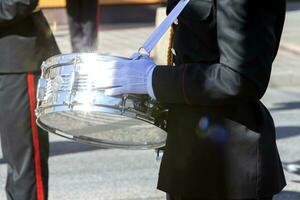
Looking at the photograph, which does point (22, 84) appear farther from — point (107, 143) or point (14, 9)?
point (107, 143)

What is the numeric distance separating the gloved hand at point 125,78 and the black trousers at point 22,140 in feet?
5.04

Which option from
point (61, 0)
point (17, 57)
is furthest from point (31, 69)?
point (61, 0)

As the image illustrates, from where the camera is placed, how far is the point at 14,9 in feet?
10.8

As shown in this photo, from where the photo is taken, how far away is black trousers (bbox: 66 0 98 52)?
9.23 meters

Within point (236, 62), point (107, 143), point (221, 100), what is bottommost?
point (107, 143)

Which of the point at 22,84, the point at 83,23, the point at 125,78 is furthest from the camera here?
the point at 83,23

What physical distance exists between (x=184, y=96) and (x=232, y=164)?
248mm

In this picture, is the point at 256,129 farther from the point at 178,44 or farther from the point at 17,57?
the point at 17,57

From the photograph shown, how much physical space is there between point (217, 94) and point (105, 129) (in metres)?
0.52

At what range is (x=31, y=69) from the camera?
3.42 m

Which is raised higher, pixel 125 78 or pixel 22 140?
pixel 125 78

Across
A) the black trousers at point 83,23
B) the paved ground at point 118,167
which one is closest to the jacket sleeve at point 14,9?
the paved ground at point 118,167

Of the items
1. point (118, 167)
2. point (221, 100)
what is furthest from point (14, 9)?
point (118, 167)

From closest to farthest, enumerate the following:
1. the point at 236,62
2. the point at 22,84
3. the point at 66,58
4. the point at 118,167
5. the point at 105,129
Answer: the point at 236,62 → the point at 66,58 → the point at 105,129 → the point at 22,84 → the point at 118,167
